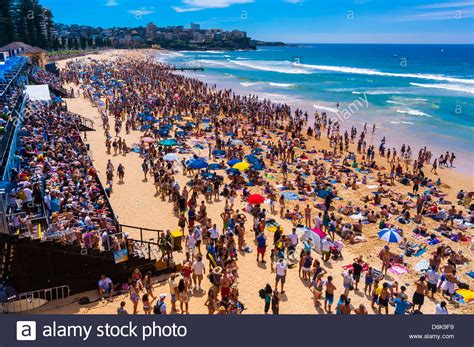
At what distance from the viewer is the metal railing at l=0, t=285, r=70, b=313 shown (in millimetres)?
9125

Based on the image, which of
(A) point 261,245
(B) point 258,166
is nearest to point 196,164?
(B) point 258,166

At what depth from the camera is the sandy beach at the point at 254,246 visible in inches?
388

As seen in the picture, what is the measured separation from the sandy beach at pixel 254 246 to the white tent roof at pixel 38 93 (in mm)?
4486

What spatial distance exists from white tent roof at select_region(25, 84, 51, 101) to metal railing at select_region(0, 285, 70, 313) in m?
18.6

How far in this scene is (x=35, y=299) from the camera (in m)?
9.46

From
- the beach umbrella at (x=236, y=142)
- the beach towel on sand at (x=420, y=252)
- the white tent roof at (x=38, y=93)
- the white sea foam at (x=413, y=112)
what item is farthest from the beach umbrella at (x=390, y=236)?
the white sea foam at (x=413, y=112)

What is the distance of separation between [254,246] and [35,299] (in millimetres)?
6554

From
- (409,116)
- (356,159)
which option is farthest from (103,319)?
(409,116)

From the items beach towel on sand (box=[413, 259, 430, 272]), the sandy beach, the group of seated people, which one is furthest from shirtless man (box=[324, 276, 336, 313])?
the group of seated people

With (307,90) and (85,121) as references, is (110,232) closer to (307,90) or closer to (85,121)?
(85,121)

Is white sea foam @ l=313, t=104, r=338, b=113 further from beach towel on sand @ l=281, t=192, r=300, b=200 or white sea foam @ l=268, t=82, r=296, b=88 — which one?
beach towel on sand @ l=281, t=192, r=300, b=200

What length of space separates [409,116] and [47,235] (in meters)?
34.4

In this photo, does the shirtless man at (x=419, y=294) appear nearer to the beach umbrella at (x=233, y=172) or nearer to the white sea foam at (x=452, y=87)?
the beach umbrella at (x=233, y=172)

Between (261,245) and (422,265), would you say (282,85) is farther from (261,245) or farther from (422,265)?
(261,245)
